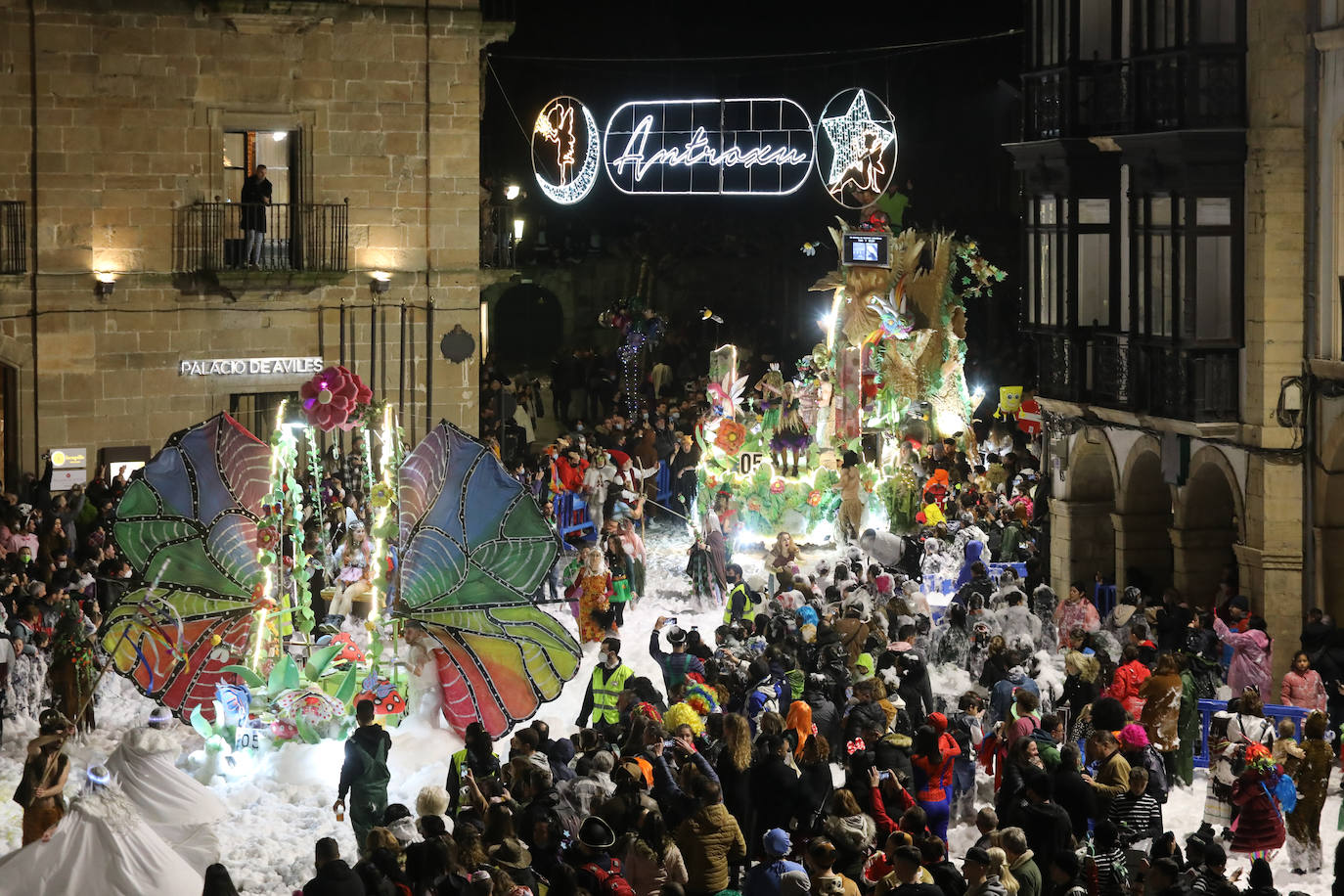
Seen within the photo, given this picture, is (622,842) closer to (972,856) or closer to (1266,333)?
(972,856)

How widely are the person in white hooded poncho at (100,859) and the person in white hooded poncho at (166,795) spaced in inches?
43.1

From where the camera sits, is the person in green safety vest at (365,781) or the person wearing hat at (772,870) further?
the person in green safety vest at (365,781)

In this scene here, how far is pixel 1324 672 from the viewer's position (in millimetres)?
18453

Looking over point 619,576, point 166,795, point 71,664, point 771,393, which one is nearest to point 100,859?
point 166,795

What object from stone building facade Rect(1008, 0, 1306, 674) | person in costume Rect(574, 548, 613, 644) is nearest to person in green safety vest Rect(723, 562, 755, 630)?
person in costume Rect(574, 548, 613, 644)

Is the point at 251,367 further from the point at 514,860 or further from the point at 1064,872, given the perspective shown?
the point at 1064,872

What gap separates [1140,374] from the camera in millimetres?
22625

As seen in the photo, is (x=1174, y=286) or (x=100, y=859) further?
(x=1174, y=286)

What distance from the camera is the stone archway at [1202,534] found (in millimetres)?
22578

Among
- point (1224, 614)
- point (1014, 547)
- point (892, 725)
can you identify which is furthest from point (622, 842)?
point (1014, 547)

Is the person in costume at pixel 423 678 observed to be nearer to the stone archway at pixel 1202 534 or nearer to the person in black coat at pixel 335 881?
the person in black coat at pixel 335 881

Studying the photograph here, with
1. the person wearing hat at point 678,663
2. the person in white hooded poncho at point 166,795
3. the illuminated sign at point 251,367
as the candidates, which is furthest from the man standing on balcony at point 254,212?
the person in white hooded poncho at point 166,795

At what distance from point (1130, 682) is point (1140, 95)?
777cm

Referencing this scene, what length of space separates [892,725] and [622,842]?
11.6ft
